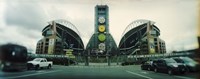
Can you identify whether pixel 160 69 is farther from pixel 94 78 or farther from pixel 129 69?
pixel 94 78

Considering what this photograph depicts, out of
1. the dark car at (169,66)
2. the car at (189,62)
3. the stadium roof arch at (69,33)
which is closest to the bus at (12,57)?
the stadium roof arch at (69,33)

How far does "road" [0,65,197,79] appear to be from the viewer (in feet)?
20.9

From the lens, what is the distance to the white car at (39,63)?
259 inches

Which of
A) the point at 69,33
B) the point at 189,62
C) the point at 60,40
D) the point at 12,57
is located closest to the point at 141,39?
the point at 189,62

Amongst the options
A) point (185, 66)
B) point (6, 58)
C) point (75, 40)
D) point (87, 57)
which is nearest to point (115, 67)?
point (87, 57)

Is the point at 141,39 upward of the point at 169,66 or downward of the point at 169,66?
upward

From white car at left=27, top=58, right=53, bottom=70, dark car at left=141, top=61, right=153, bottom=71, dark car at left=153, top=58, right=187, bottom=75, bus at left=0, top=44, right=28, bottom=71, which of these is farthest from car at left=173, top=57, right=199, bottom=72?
bus at left=0, top=44, right=28, bottom=71

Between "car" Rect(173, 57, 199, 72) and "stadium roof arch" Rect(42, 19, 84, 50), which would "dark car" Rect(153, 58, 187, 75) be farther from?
"stadium roof arch" Rect(42, 19, 84, 50)

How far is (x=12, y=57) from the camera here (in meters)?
5.96

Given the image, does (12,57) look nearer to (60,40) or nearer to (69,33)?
(60,40)

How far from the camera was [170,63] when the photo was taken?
22.9 ft

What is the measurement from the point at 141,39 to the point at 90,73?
1.48 meters

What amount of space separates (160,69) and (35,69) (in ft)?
10.8

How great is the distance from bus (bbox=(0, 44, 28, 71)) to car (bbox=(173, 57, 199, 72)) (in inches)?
138
